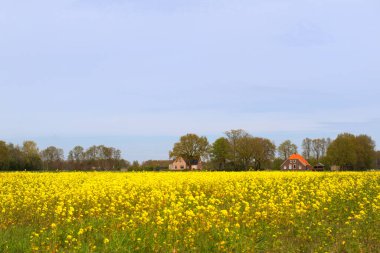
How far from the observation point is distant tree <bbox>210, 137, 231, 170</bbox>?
3428 inches

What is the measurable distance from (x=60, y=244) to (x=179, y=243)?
9.74ft

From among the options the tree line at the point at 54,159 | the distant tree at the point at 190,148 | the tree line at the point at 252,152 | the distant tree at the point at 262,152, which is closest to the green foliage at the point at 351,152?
the tree line at the point at 252,152

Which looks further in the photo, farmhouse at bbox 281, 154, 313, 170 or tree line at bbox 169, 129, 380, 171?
farmhouse at bbox 281, 154, 313, 170

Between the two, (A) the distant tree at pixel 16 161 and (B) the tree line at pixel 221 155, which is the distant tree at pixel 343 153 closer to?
(B) the tree line at pixel 221 155

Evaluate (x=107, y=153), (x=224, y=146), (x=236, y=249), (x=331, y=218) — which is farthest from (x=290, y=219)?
(x=107, y=153)

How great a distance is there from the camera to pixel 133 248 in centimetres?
923

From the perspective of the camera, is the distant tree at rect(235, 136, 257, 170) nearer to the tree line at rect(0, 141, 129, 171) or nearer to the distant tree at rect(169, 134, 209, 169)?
the distant tree at rect(169, 134, 209, 169)

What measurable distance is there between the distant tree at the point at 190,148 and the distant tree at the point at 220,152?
166cm

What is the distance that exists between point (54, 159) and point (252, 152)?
1890 inches

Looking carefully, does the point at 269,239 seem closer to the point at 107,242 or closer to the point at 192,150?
the point at 107,242

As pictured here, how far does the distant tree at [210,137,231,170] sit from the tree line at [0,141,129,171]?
20438mm

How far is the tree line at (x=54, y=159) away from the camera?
235ft

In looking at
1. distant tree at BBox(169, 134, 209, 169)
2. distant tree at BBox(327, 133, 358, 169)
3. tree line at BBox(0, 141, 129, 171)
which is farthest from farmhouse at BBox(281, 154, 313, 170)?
tree line at BBox(0, 141, 129, 171)

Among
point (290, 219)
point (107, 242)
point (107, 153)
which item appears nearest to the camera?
point (107, 242)
